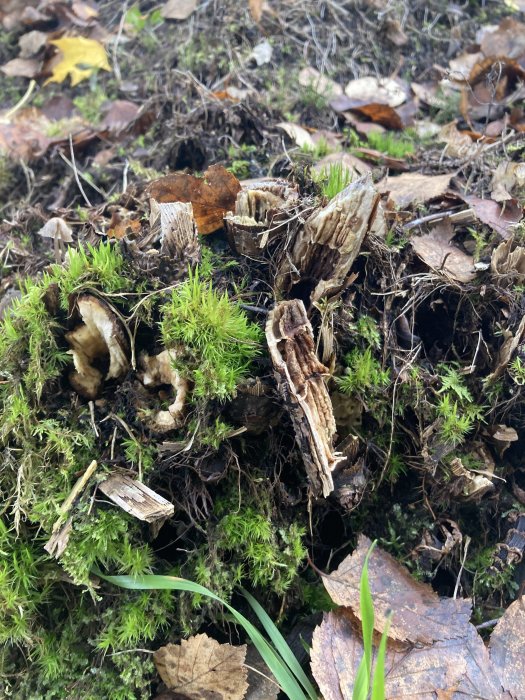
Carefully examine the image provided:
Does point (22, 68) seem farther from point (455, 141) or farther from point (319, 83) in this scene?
point (455, 141)

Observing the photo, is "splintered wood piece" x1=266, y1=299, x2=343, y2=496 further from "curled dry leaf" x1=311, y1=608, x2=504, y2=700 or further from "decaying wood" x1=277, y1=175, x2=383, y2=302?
"curled dry leaf" x1=311, y1=608, x2=504, y2=700

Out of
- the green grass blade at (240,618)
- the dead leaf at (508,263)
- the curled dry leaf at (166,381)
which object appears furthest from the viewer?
the dead leaf at (508,263)

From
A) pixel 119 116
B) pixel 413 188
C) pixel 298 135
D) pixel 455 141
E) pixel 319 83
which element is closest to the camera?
pixel 413 188

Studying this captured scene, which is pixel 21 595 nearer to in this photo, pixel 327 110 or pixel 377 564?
pixel 377 564

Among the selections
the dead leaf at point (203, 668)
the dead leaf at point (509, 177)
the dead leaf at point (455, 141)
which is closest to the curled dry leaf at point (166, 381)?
the dead leaf at point (203, 668)

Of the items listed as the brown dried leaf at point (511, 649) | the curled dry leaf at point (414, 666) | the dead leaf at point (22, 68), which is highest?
the dead leaf at point (22, 68)

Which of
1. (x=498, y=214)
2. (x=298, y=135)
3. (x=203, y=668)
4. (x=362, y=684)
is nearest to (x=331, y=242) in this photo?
(x=498, y=214)

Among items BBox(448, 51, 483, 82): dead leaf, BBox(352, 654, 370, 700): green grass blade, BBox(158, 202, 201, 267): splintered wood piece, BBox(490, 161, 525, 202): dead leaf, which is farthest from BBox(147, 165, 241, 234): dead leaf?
BBox(448, 51, 483, 82): dead leaf

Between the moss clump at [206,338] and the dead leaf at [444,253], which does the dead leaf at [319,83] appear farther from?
the moss clump at [206,338]
